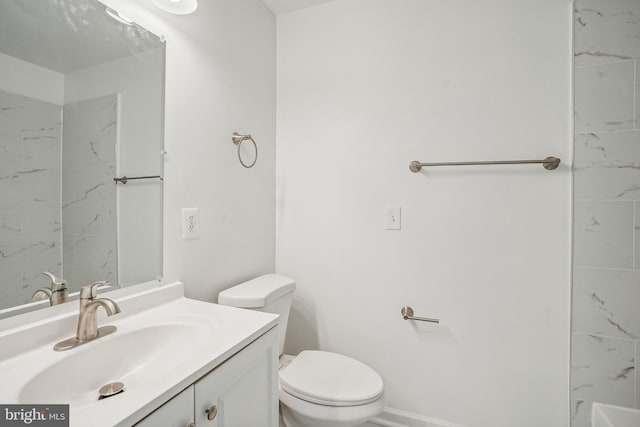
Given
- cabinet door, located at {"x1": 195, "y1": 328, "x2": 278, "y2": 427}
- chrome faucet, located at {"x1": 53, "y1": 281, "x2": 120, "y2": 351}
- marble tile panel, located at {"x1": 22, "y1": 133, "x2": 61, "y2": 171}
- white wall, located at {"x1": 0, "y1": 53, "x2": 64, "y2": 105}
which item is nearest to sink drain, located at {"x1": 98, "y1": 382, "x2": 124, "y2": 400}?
chrome faucet, located at {"x1": 53, "y1": 281, "x2": 120, "y2": 351}

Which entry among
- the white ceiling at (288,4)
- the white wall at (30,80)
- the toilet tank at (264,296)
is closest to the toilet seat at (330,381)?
the toilet tank at (264,296)

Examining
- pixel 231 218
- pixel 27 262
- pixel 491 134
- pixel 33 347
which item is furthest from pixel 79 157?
pixel 491 134

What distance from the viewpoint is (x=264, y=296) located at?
123cm

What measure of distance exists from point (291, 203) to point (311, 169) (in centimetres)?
24

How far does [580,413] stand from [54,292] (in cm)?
197

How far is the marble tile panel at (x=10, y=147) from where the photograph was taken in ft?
2.34

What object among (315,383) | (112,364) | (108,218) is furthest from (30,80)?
(315,383)

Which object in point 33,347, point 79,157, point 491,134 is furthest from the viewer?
point 491,134

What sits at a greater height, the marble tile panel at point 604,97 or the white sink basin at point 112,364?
the marble tile panel at point 604,97

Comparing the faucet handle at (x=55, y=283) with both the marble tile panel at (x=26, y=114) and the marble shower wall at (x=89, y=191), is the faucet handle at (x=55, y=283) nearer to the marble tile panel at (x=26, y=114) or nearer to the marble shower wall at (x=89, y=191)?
the marble shower wall at (x=89, y=191)

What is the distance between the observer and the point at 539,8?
1.29 m

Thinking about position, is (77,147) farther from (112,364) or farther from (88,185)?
(112,364)

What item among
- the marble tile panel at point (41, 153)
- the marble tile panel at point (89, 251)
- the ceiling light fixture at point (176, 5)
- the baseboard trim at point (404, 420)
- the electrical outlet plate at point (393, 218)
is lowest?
the baseboard trim at point (404, 420)

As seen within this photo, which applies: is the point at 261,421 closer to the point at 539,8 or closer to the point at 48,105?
the point at 48,105
